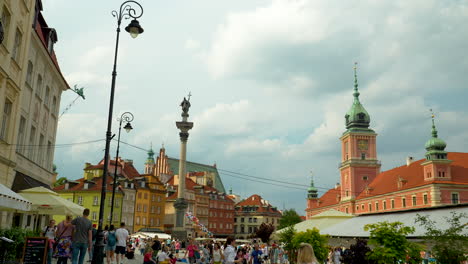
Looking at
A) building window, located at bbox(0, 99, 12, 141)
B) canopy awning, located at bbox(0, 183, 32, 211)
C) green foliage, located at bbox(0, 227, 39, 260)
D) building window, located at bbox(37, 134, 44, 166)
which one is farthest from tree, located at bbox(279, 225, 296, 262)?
canopy awning, located at bbox(0, 183, 32, 211)

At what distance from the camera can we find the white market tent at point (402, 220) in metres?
18.2

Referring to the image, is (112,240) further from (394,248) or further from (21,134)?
(394,248)

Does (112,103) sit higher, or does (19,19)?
(19,19)

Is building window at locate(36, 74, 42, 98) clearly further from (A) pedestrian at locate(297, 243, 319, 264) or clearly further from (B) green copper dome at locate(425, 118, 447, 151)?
(B) green copper dome at locate(425, 118, 447, 151)

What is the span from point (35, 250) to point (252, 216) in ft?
352

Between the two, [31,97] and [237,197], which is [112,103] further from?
[237,197]

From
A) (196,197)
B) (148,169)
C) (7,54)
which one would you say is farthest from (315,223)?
(148,169)

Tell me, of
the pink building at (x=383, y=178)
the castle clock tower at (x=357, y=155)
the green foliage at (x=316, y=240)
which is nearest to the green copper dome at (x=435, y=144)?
the pink building at (x=383, y=178)

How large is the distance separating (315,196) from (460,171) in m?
54.2

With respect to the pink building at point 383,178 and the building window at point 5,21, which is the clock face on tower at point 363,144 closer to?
the pink building at point 383,178

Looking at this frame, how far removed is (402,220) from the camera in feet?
68.2

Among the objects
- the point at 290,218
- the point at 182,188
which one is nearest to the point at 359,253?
the point at 182,188

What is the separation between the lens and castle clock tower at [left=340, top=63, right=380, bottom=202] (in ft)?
296

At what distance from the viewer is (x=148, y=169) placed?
125938mm
